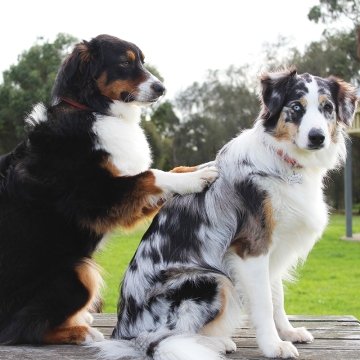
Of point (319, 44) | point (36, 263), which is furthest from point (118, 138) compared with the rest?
point (319, 44)

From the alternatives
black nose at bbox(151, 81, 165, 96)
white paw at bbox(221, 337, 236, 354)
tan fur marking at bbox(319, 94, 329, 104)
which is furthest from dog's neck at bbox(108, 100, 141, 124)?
white paw at bbox(221, 337, 236, 354)

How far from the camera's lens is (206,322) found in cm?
361

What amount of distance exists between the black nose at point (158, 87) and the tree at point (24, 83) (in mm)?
29368

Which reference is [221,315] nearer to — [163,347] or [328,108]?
[163,347]

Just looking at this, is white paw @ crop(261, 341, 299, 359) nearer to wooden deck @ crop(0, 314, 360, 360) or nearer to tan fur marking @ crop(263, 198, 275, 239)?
wooden deck @ crop(0, 314, 360, 360)

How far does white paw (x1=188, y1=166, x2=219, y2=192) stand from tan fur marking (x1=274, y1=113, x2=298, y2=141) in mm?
438

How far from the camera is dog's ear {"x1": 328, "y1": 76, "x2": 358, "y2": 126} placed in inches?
149

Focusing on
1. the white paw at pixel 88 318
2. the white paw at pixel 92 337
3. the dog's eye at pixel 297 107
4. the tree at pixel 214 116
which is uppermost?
the dog's eye at pixel 297 107

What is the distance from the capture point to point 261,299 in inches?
140

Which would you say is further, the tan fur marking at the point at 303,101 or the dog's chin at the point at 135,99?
the dog's chin at the point at 135,99

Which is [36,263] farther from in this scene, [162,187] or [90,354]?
[162,187]

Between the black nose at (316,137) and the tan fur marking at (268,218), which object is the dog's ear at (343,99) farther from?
the tan fur marking at (268,218)

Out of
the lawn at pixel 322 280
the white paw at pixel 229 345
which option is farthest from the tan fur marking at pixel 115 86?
the lawn at pixel 322 280

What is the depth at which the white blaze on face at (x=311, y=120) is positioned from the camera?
355 cm
